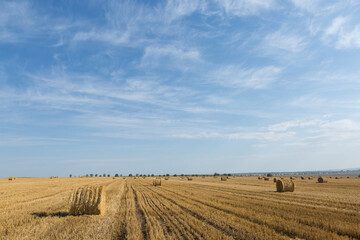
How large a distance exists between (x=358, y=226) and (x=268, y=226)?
3.10 m

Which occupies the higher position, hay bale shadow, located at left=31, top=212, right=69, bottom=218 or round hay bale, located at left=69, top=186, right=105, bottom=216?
round hay bale, located at left=69, top=186, right=105, bottom=216

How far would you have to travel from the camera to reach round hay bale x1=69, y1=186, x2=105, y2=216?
12148mm

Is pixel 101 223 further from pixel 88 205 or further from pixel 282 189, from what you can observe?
pixel 282 189

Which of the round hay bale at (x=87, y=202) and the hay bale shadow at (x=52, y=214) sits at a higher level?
the round hay bale at (x=87, y=202)

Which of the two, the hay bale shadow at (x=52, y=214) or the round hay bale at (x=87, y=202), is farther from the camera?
the round hay bale at (x=87, y=202)

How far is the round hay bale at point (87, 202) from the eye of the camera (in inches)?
478

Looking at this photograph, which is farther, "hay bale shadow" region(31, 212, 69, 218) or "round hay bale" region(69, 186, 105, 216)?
"round hay bale" region(69, 186, 105, 216)

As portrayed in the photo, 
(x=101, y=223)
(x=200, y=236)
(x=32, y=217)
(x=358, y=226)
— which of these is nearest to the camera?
(x=200, y=236)

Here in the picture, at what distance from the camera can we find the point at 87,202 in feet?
40.5

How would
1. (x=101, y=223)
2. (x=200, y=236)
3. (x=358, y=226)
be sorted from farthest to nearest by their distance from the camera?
(x=101, y=223)
(x=358, y=226)
(x=200, y=236)

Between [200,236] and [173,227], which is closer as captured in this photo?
[200,236]

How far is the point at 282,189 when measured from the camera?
24.4 m

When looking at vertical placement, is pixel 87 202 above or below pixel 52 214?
above

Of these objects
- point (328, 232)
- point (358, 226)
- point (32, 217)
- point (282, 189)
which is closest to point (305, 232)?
point (328, 232)
